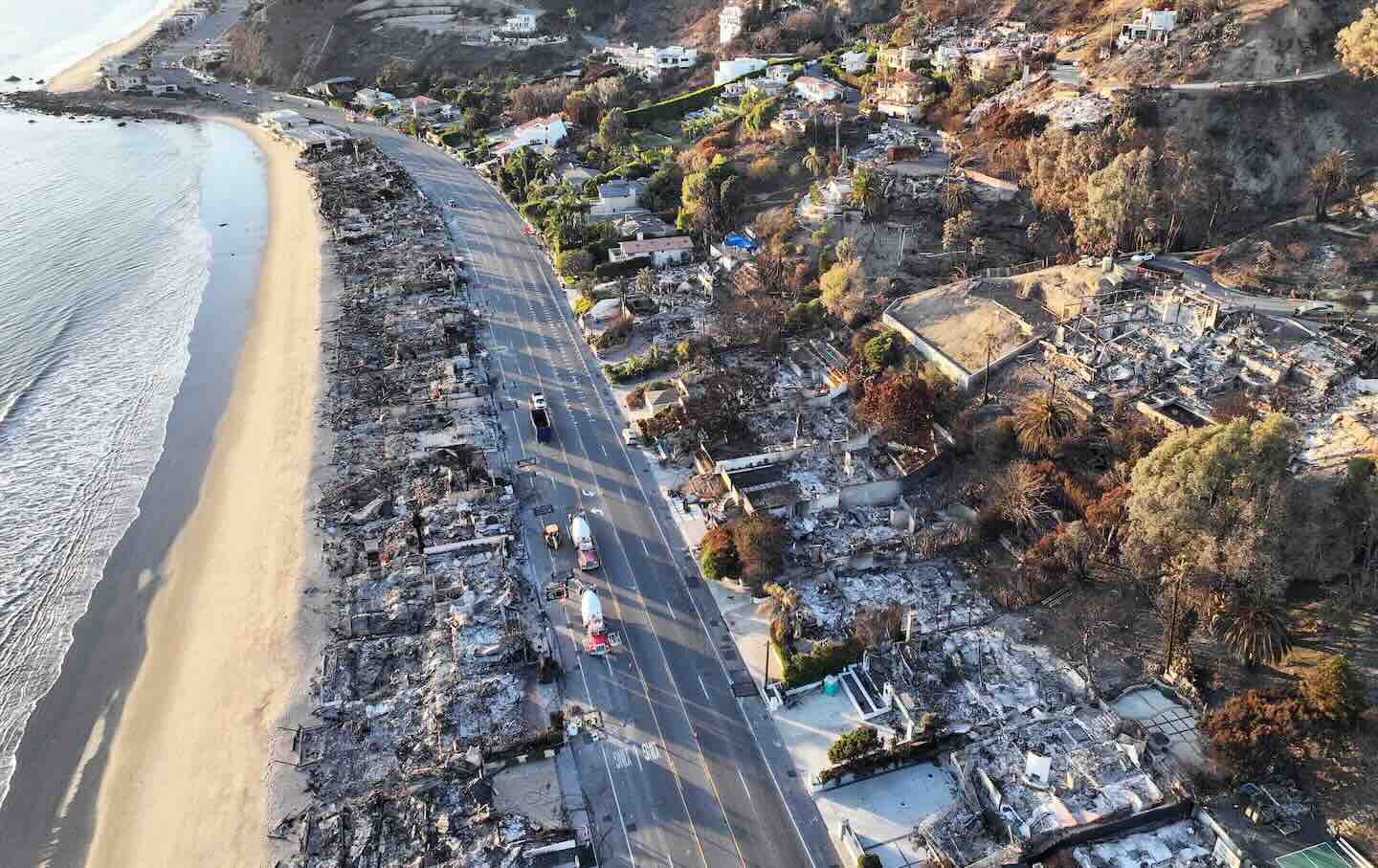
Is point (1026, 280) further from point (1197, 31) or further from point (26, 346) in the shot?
point (26, 346)

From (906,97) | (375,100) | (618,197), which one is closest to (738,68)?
(906,97)

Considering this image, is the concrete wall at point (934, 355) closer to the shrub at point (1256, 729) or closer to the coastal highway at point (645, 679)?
the coastal highway at point (645, 679)

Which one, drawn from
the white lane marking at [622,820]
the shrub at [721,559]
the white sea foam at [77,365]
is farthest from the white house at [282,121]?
the white lane marking at [622,820]

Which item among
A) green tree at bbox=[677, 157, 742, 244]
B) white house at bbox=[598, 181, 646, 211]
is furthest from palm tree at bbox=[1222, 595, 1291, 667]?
white house at bbox=[598, 181, 646, 211]

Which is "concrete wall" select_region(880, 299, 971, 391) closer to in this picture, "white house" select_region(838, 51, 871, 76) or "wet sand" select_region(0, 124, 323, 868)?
"wet sand" select_region(0, 124, 323, 868)

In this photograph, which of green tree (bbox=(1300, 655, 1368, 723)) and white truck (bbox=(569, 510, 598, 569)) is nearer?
green tree (bbox=(1300, 655, 1368, 723))

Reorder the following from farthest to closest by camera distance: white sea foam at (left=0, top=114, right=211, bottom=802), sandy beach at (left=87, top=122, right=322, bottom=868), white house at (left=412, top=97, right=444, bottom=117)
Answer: white house at (left=412, top=97, right=444, bottom=117) < white sea foam at (left=0, top=114, right=211, bottom=802) < sandy beach at (left=87, top=122, right=322, bottom=868)

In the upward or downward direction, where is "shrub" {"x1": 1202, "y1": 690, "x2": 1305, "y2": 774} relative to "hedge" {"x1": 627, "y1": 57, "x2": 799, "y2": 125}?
downward
